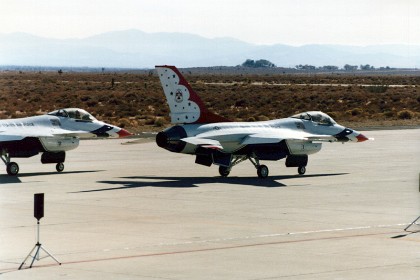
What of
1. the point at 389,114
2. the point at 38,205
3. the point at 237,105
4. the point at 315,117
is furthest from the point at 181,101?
the point at 237,105

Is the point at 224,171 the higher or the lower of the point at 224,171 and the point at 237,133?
the lower

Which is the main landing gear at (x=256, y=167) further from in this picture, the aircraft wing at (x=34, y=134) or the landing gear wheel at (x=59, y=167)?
the landing gear wheel at (x=59, y=167)

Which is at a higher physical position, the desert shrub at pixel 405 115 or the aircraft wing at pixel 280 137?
the aircraft wing at pixel 280 137

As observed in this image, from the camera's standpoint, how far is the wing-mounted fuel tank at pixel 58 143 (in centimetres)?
4125

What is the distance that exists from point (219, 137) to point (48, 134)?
23.8 feet

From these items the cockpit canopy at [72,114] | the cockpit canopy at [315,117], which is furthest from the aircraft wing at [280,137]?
the cockpit canopy at [72,114]

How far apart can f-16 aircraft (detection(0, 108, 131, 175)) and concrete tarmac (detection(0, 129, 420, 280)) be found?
3.30ft

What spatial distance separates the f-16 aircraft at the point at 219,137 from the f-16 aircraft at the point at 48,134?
478 cm

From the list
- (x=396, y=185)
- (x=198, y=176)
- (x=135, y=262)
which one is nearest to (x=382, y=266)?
(x=135, y=262)

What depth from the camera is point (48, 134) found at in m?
41.3

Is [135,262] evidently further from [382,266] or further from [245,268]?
[382,266]

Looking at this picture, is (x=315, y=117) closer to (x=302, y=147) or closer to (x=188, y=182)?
(x=302, y=147)

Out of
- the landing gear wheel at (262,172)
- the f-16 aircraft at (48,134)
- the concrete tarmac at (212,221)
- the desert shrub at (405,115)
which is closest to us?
the concrete tarmac at (212,221)

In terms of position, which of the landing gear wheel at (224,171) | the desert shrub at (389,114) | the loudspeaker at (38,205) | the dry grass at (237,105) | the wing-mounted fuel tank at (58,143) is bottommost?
the dry grass at (237,105)
